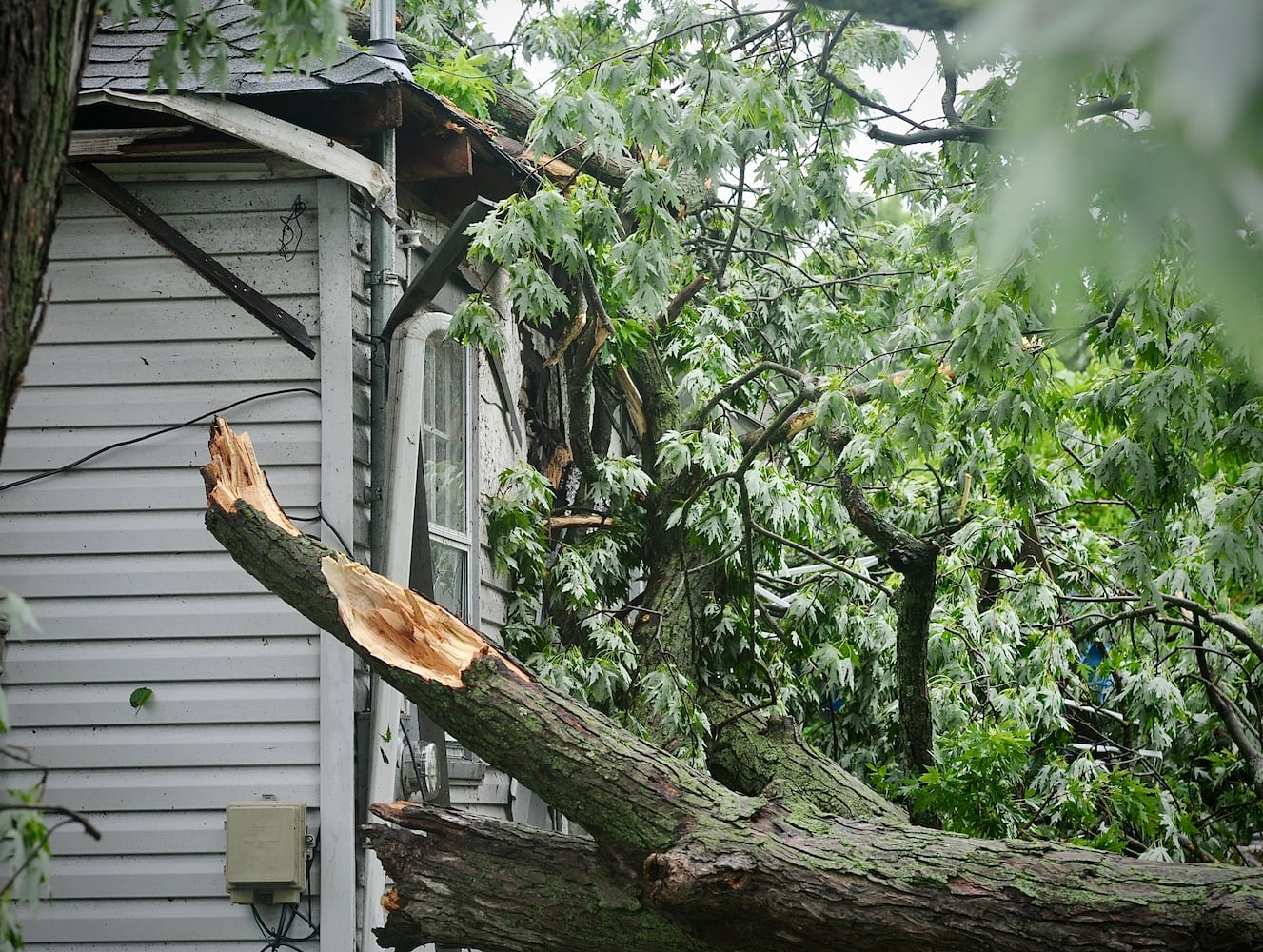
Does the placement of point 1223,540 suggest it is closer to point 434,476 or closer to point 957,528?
point 957,528

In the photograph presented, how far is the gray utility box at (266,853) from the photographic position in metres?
4.86

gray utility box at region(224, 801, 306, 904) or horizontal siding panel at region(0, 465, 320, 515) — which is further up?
horizontal siding panel at region(0, 465, 320, 515)

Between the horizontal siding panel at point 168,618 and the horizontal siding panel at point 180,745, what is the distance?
38 cm

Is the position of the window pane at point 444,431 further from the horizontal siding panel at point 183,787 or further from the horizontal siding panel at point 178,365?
the horizontal siding panel at point 183,787

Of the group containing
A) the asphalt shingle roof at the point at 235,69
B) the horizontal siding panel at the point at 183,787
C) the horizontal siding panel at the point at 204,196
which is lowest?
the horizontal siding panel at the point at 183,787

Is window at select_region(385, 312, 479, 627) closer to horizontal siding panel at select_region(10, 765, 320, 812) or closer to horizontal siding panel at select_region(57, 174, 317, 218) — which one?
horizontal siding panel at select_region(57, 174, 317, 218)

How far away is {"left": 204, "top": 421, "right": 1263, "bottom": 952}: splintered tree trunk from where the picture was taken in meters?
3.49

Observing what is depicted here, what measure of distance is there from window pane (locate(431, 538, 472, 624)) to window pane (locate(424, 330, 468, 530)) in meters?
0.15

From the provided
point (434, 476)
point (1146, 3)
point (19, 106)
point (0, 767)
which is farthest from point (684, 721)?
→ point (1146, 3)

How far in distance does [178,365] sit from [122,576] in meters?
0.92

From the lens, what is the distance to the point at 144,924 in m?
4.96

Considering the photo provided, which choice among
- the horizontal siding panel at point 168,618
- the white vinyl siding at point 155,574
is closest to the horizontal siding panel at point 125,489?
the white vinyl siding at point 155,574

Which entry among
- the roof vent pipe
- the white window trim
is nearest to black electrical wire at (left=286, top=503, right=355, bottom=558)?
the white window trim

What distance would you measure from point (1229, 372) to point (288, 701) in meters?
4.13
